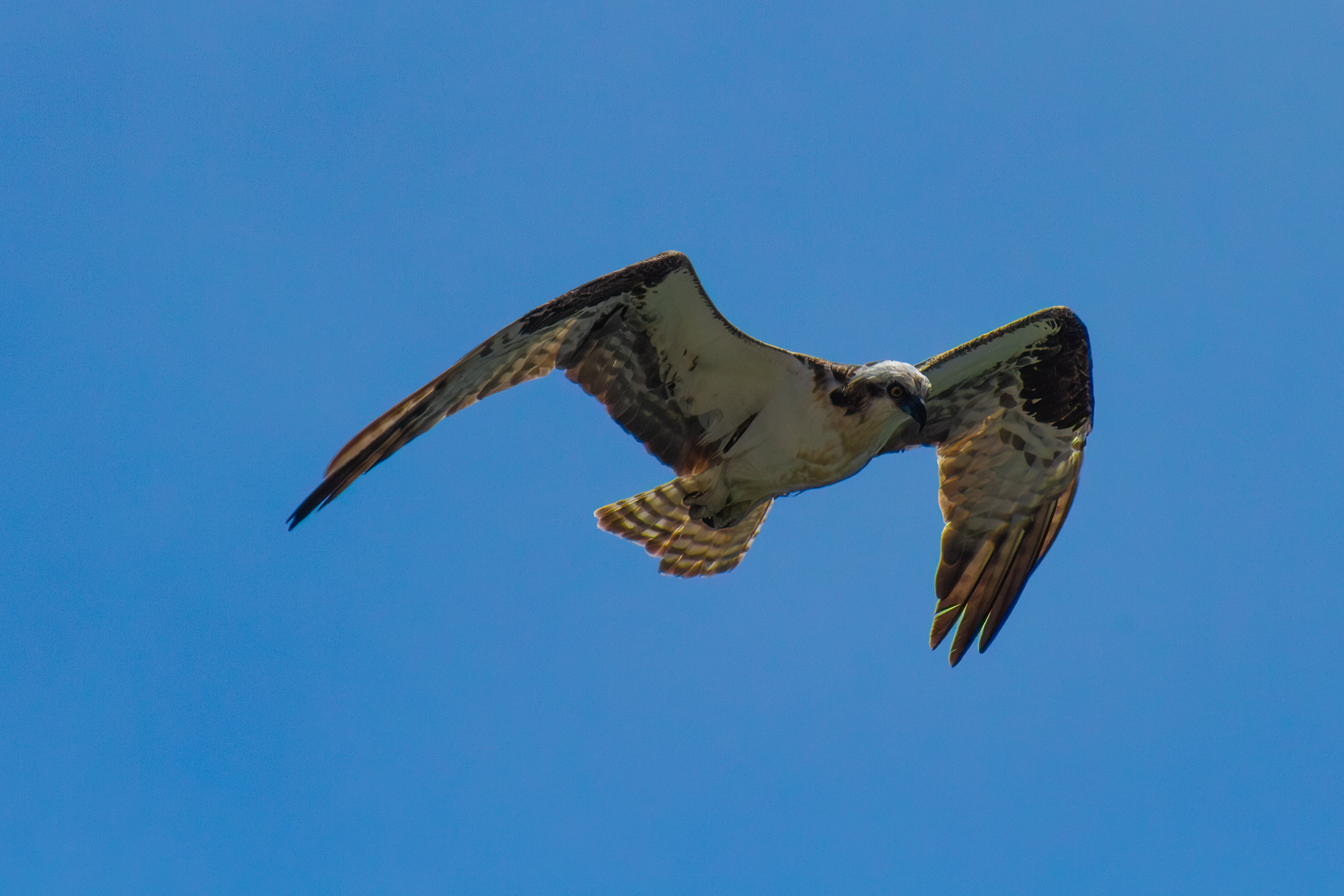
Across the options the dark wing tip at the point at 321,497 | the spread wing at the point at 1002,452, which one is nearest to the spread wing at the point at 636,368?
the dark wing tip at the point at 321,497

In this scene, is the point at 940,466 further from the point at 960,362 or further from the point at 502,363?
the point at 502,363

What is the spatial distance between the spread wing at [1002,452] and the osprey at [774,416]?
0.01 meters

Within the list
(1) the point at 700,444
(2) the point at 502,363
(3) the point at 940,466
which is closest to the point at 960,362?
(3) the point at 940,466

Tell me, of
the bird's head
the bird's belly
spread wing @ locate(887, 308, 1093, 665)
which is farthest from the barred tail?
the bird's head

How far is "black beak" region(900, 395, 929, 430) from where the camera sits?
727 centimetres

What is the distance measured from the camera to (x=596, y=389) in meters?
7.85

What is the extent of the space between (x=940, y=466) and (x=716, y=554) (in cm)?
212

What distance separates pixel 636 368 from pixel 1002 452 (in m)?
3.29

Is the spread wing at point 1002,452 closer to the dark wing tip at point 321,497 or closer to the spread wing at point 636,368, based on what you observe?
the spread wing at point 636,368

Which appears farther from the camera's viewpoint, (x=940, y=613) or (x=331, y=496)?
(x=940, y=613)

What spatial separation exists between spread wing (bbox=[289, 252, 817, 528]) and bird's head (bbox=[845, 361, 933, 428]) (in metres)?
0.56

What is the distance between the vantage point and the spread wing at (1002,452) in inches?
331

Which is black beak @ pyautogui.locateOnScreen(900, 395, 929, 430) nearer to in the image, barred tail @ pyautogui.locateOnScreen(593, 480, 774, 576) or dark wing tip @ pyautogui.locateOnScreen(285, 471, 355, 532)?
barred tail @ pyautogui.locateOnScreen(593, 480, 774, 576)

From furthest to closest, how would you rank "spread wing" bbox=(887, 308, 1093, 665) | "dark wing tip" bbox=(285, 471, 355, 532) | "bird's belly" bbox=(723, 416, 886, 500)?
"spread wing" bbox=(887, 308, 1093, 665) < "bird's belly" bbox=(723, 416, 886, 500) < "dark wing tip" bbox=(285, 471, 355, 532)
